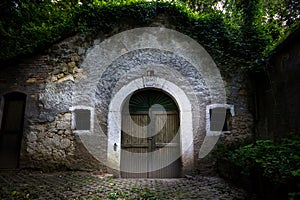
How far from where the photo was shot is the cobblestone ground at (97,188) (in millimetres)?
3094

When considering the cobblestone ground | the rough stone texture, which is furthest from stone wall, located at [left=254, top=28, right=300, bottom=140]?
the rough stone texture

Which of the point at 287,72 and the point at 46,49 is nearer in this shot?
the point at 287,72

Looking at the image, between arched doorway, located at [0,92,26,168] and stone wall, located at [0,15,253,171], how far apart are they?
10.7 inches

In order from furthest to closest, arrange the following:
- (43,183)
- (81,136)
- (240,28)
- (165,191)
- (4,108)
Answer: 1. (240,28)
2. (4,108)
3. (81,136)
4. (43,183)
5. (165,191)

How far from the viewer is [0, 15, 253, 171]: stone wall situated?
4.84m

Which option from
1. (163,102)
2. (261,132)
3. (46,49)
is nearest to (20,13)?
(46,49)

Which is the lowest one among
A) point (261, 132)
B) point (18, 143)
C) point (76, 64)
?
point (18, 143)

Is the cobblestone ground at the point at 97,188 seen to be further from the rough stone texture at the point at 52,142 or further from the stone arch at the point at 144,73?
the stone arch at the point at 144,73

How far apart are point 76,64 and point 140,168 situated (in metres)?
2.99

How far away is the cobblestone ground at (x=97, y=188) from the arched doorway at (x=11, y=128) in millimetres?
553

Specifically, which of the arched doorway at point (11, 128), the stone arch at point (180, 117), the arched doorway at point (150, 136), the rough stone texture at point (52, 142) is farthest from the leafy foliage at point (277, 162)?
the arched doorway at point (11, 128)

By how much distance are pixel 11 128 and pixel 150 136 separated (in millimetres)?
3350

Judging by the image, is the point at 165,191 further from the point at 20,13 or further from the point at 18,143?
the point at 20,13

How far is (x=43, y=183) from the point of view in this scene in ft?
12.4
